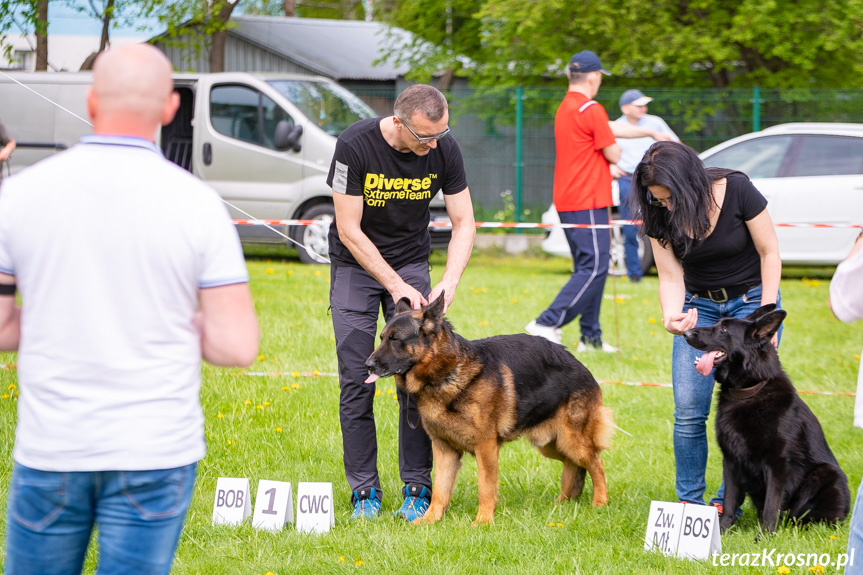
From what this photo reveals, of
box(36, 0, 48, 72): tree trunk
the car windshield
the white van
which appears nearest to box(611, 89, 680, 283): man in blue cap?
the white van

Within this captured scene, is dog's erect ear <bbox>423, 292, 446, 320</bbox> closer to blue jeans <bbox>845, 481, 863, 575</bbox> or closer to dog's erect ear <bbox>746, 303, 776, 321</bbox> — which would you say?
dog's erect ear <bbox>746, 303, 776, 321</bbox>

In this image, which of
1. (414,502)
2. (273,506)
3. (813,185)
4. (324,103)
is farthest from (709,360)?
(324,103)

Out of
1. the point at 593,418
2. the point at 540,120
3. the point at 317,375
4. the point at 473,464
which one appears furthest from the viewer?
the point at 540,120

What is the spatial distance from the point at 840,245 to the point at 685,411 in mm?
8179

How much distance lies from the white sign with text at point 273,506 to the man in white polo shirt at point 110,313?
213cm

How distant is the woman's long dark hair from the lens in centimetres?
390

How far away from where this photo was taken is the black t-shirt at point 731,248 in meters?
4.10

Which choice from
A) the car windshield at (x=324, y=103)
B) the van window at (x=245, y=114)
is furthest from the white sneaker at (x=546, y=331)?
the van window at (x=245, y=114)

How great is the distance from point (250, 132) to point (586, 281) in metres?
7.26

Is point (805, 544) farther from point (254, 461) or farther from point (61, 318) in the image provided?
point (61, 318)

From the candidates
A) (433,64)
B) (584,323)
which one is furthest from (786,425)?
(433,64)

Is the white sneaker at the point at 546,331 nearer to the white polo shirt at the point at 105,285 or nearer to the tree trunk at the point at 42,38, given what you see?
the white polo shirt at the point at 105,285

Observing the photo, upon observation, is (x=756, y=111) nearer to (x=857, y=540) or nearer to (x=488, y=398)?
(x=488, y=398)

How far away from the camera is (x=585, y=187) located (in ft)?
26.6
